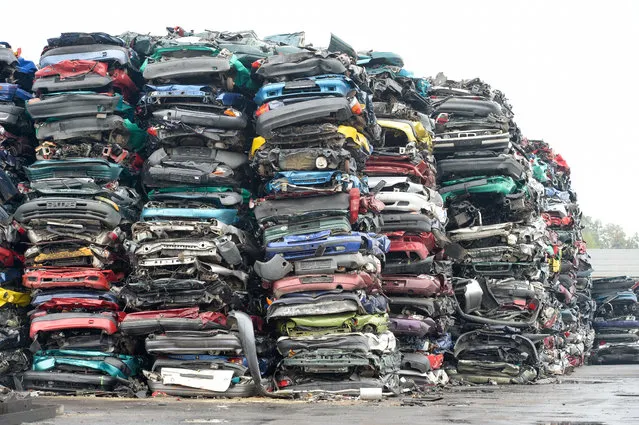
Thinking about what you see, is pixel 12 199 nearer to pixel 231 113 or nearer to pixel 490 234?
pixel 231 113

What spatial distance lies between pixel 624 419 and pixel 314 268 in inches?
230

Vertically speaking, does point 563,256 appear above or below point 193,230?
below

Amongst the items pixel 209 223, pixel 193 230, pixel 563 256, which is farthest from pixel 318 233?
pixel 563 256

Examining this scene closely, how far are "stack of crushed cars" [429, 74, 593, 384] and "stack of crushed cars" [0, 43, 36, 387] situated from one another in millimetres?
8362

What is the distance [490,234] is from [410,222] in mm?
3165

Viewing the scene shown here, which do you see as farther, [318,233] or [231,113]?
[231,113]

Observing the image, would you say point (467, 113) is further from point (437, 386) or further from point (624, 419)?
point (624, 419)

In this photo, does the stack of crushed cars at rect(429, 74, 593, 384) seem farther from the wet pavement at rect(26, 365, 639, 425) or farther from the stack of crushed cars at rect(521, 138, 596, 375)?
the wet pavement at rect(26, 365, 639, 425)

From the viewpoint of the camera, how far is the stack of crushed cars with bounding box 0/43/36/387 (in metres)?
14.5

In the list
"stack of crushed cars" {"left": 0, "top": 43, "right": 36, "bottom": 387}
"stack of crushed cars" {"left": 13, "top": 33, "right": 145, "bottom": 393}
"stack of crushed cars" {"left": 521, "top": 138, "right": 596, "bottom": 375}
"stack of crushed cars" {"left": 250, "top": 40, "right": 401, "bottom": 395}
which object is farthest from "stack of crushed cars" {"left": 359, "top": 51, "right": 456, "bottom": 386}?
"stack of crushed cars" {"left": 0, "top": 43, "right": 36, "bottom": 387}

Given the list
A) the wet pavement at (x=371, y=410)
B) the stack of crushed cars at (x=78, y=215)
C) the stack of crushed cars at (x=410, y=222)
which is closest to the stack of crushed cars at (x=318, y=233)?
the wet pavement at (x=371, y=410)

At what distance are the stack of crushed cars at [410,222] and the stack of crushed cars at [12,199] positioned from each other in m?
6.29

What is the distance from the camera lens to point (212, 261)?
13891 mm

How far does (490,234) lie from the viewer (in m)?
18.7
